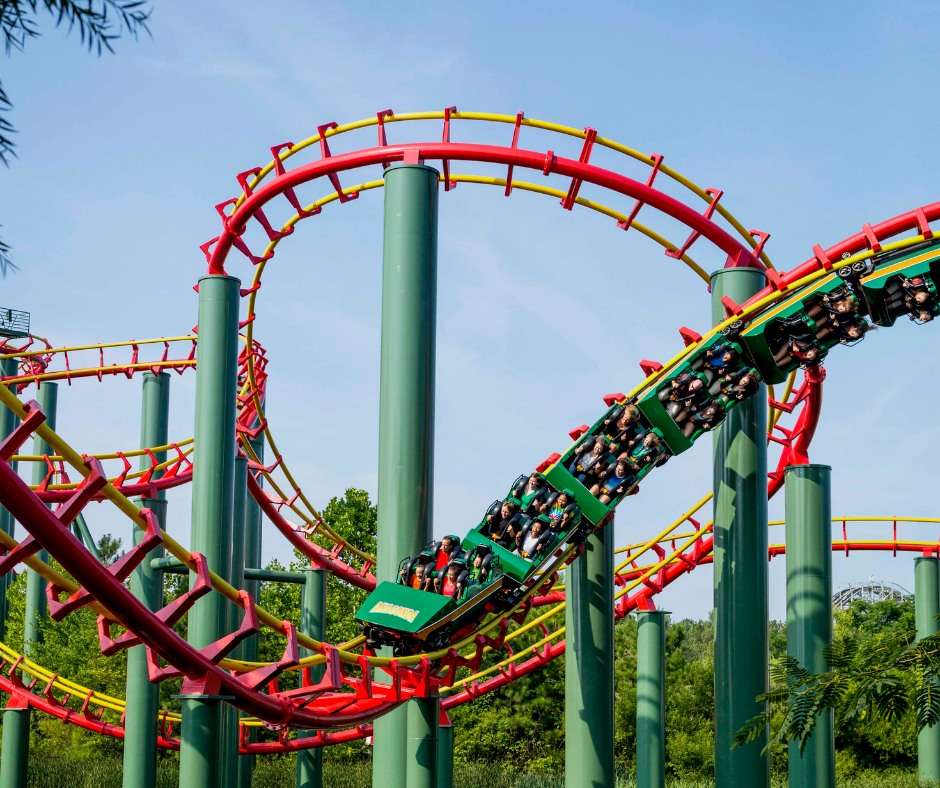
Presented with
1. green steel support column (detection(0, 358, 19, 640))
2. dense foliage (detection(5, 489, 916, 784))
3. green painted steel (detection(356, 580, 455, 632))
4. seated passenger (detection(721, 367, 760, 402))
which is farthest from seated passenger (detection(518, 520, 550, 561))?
dense foliage (detection(5, 489, 916, 784))

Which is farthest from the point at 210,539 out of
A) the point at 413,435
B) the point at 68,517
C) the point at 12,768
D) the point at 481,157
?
the point at 12,768

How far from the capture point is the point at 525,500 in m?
8.22

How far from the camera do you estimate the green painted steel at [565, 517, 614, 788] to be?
8867 millimetres

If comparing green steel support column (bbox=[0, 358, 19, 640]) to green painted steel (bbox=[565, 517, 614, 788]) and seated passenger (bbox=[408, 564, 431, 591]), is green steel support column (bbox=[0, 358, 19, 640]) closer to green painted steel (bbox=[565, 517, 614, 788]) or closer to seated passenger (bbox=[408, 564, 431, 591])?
green painted steel (bbox=[565, 517, 614, 788])

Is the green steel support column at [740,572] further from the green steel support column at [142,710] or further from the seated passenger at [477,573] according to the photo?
the green steel support column at [142,710]

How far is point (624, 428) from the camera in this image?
8.23 meters

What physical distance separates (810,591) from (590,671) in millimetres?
1646

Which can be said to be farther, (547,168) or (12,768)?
(12,768)

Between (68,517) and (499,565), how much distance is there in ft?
9.75

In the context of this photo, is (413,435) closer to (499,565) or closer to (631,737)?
(499,565)

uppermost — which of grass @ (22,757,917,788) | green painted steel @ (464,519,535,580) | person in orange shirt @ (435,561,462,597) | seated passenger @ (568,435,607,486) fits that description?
seated passenger @ (568,435,607,486)

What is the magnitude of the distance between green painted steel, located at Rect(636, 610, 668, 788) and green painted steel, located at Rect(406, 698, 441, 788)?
4.90 m

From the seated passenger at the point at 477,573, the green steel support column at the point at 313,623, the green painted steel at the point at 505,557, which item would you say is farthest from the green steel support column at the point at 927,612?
the seated passenger at the point at 477,573

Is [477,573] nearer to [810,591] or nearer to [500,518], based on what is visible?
[500,518]
